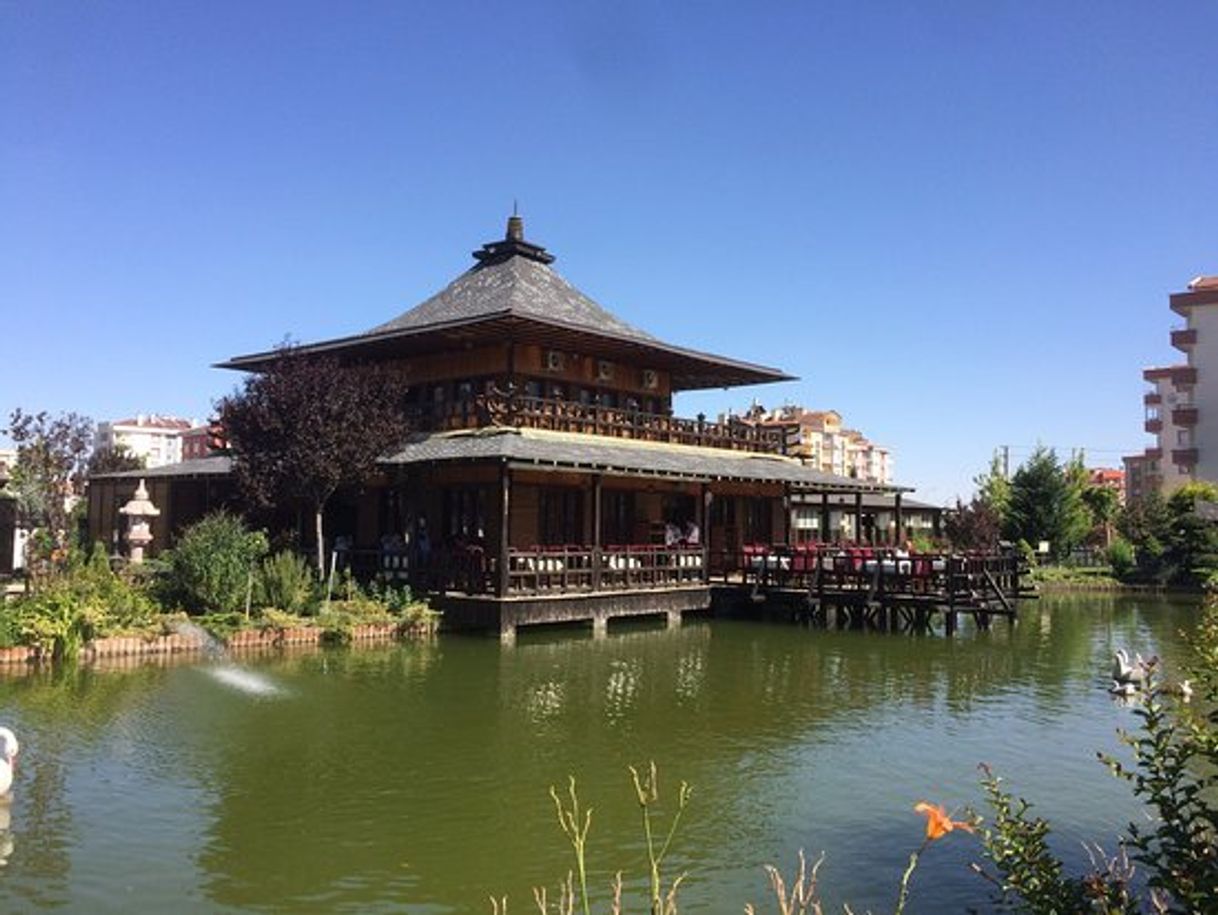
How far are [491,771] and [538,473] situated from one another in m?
16.0

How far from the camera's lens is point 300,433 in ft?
72.9

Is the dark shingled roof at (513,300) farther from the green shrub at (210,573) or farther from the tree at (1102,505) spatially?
the tree at (1102,505)

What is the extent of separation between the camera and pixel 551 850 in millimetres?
8250

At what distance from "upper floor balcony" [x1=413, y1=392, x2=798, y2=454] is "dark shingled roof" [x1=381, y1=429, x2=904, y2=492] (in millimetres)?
295

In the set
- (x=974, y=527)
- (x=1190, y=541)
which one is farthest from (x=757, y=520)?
(x=1190, y=541)

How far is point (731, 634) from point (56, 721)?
15.1 metres

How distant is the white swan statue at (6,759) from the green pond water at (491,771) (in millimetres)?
263

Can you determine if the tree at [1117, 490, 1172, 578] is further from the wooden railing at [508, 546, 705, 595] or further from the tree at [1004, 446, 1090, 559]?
the wooden railing at [508, 546, 705, 595]

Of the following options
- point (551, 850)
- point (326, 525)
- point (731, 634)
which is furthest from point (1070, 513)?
point (551, 850)

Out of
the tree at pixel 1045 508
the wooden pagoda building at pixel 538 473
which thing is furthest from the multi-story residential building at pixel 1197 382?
the wooden pagoda building at pixel 538 473

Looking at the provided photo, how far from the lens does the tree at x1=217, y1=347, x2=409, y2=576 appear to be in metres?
22.3

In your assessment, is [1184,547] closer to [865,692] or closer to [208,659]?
[865,692]

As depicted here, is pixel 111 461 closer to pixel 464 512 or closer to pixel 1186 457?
pixel 464 512

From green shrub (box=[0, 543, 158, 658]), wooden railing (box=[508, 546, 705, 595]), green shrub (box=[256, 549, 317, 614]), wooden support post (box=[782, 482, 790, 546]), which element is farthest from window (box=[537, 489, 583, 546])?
green shrub (box=[0, 543, 158, 658])
